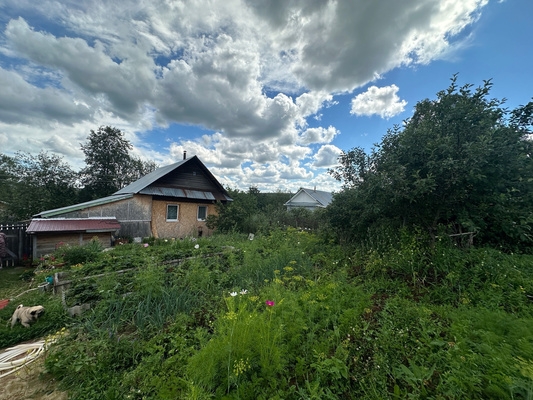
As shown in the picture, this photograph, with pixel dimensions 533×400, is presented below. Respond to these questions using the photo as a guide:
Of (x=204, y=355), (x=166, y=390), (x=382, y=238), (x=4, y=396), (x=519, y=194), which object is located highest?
(x=519, y=194)

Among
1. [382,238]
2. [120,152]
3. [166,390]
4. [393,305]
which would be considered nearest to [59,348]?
[166,390]

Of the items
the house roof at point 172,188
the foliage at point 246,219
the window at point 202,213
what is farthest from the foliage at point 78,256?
the window at point 202,213

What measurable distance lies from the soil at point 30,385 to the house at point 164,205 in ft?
26.7

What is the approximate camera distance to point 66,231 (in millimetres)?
7602

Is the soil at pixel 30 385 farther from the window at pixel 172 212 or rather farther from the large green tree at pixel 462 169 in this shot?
the window at pixel 172 212

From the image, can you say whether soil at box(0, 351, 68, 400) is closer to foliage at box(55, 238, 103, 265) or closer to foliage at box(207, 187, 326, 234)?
foliage at box(55, 238, 103, 265)

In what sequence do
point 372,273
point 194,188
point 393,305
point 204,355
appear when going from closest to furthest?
point 204,355 < point 393,305 < point 372,273 < point 194,188

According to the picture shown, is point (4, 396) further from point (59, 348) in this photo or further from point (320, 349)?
point (320, 349)

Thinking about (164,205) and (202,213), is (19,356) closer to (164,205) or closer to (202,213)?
(164,205)

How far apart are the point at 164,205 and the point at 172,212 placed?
2.05 feet

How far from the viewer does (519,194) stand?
156 inches

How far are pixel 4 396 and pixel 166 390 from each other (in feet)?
5.43

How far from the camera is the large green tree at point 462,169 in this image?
3457 mm

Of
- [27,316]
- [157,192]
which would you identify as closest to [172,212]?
[157,192]
